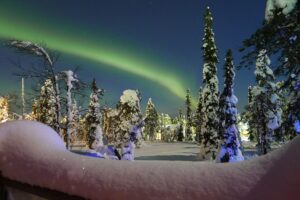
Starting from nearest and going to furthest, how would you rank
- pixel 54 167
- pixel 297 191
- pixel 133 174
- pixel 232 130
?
1. pixel 297 191
2. pixel 133 174
3. pixel 54 167
4. pixel 232 130

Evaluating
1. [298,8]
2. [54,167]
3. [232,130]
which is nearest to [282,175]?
[54,167]

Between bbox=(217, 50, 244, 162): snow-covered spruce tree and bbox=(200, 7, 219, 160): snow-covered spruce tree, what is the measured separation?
1101cm

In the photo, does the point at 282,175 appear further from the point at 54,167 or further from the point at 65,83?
the point at 65,83

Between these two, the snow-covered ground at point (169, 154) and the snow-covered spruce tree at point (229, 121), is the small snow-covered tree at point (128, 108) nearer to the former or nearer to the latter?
the snow-covered ground at point (169, 154)

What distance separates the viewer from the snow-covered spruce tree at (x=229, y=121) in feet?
94.5

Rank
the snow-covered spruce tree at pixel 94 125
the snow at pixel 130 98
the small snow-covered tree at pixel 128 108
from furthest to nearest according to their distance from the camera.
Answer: the snow at pixel 130 98, the small snow-covered tree at pixel 128 108, the snow-covered spruce tree at pixel 94 125

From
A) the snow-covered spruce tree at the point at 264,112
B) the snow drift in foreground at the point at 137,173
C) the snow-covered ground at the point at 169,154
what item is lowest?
the snow-covered ground at the point at 169,154

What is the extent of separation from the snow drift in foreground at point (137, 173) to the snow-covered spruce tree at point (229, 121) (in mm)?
25452

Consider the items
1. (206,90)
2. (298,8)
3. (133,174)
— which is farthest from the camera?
(206,90)

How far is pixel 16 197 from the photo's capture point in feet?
12.2

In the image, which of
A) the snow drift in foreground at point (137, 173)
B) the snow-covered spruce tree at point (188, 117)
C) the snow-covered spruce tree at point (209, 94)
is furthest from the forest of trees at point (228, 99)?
A: the snow-covered spruce tree at point (188, 117)

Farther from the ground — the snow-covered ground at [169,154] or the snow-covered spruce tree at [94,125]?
the snow-covered spruce tree at [94,125]

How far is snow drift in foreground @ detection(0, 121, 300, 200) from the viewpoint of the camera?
6.11ft

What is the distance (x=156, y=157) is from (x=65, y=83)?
96.1 ft
